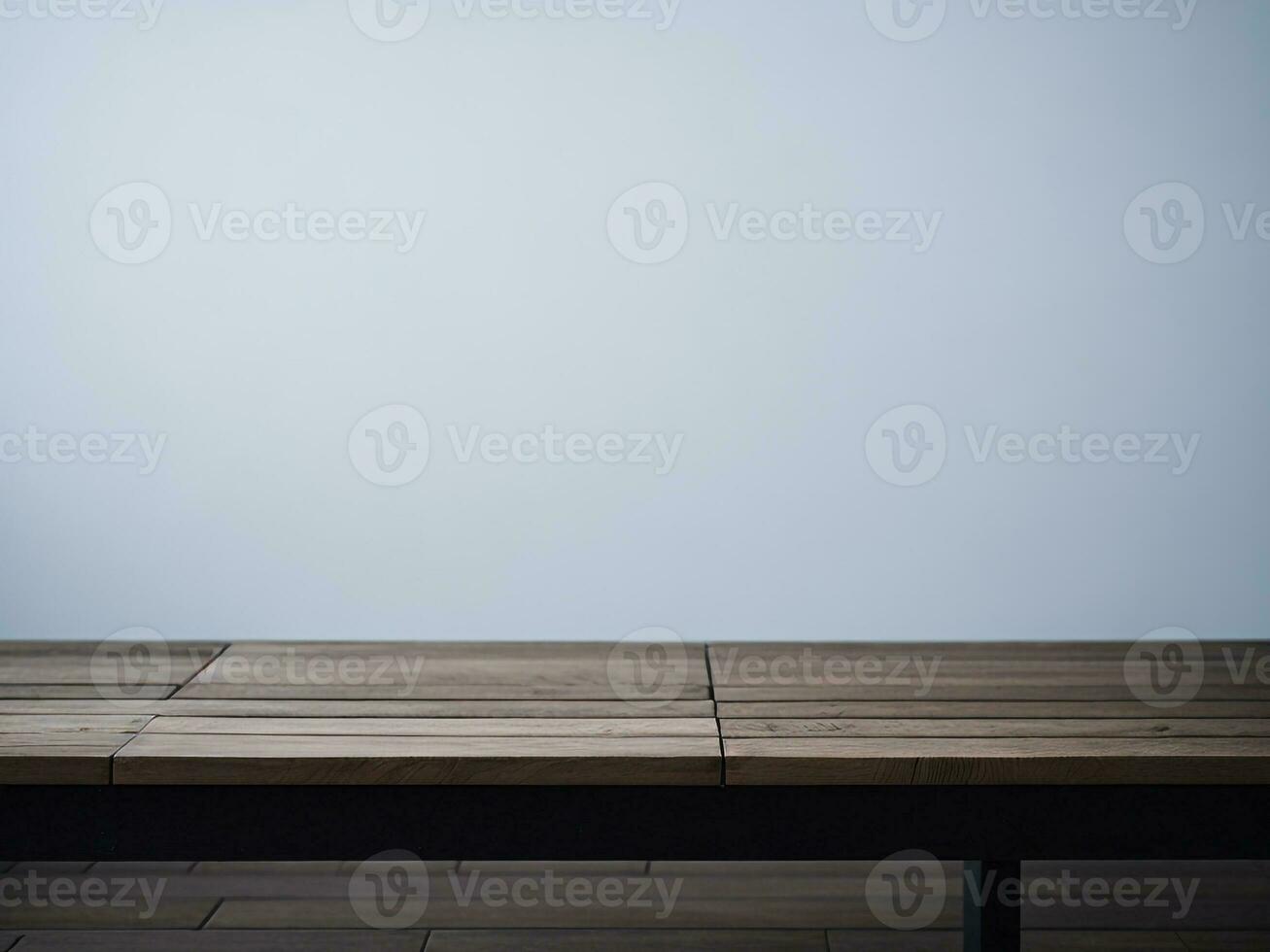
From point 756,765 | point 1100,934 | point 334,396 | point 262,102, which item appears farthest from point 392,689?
point 262,102

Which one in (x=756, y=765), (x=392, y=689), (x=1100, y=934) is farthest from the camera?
(x=1100, y=934)

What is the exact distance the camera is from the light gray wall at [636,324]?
2.62 m

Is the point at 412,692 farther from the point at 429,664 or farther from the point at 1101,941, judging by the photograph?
the point at 1101,941

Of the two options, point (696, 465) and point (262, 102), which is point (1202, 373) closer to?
point (696, 465)

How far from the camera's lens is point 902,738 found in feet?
4.57

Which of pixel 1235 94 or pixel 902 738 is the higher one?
pixel 1235 94

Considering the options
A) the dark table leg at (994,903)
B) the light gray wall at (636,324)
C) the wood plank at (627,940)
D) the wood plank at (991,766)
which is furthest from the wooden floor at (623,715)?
the light gray wall at (636,324)

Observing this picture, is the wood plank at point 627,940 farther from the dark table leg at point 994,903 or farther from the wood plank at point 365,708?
the wood plank at point 365,708

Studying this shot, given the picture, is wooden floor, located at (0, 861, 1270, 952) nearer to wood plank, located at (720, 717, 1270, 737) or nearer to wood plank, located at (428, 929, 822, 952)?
wood plank, located at (428, 929, 822, 952)

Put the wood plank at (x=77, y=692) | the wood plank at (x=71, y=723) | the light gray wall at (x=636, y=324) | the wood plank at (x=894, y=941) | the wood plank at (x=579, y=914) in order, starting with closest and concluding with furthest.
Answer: the wood plank at (x=71, y=723) < the wood plank at (x=77, y=692) < the wood plank at (x=894, y=941) < the wood plank at (x=579, y=914) < the light gray wall at (x=636, y=324)

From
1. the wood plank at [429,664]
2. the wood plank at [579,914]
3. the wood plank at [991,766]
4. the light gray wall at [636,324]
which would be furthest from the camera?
the light gray wall at [636,324]

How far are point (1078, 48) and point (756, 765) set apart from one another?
215 cm

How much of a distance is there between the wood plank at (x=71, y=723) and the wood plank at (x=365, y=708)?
0.06 feet

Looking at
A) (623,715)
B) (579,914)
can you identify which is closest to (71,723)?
(623,715)
